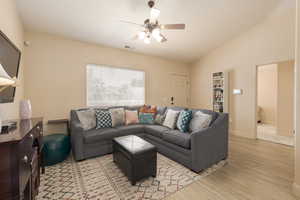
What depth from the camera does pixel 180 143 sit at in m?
2.31

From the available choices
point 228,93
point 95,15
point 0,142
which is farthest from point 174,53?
point 0,142

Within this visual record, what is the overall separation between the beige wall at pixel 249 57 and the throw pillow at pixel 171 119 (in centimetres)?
241

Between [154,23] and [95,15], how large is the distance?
4.15ft

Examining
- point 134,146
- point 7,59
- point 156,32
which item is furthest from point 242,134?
point 7,59

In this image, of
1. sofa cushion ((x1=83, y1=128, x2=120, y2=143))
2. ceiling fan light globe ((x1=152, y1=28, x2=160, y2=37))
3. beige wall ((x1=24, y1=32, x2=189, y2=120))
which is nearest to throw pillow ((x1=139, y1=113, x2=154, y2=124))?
sofa cushion ((x1=83, y1=128, x2=120, y2=143))

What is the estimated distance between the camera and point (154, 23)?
2.31m

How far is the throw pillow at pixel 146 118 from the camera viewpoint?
3573 mm

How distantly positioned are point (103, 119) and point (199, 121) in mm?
2116

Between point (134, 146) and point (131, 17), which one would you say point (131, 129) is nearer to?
point (134, 146)

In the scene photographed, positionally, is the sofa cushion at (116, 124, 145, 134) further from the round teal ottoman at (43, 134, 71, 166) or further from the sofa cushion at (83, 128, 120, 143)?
the round teal ottoman at (43, 134, 71, 166)

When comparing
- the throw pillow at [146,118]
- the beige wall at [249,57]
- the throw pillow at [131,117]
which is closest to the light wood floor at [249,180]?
the beige wall at [249,57]

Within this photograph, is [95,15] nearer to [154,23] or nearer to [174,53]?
[154,23]

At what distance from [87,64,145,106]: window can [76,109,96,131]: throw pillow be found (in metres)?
0.67

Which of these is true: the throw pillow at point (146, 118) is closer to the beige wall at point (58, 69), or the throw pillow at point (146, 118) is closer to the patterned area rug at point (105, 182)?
the patterned area rug at point (105, 182)
